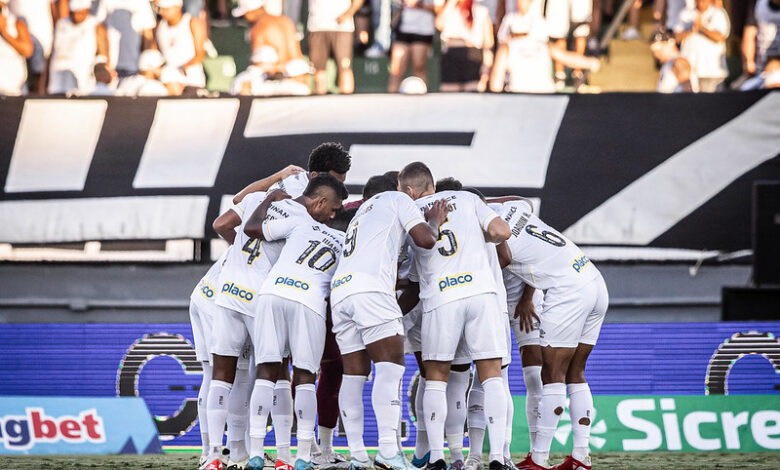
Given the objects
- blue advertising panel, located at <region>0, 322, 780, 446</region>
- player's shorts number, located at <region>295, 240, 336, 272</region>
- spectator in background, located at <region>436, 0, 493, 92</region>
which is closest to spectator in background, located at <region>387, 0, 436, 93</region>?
spectator in background, located at <region>436, 0, 493, 92</region>

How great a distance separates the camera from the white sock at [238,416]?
7.60m

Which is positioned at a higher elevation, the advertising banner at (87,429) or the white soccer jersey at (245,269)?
the white soccer jersey at (245,269)

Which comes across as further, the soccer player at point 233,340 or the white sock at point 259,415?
the soccer player at point 233,340

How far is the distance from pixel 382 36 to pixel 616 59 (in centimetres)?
339

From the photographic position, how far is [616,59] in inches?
592

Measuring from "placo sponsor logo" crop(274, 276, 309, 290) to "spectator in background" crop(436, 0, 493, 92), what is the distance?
633cm

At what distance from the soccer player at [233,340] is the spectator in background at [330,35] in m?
5.71

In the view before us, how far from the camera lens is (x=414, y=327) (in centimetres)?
793

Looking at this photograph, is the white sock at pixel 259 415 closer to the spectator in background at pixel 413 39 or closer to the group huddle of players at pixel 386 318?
the group huddle of players at pixel 386 318

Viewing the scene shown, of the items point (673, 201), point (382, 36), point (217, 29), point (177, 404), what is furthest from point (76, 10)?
point (673, 201)

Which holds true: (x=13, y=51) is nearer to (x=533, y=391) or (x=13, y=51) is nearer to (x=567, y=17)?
(x=567, y=17)

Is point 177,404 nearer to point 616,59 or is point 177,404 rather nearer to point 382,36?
point 382,36

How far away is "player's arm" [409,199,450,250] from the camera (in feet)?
23.0

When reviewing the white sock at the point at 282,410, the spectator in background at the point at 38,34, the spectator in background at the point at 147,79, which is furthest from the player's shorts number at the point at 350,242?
the spectator in background at the point at 38,34
